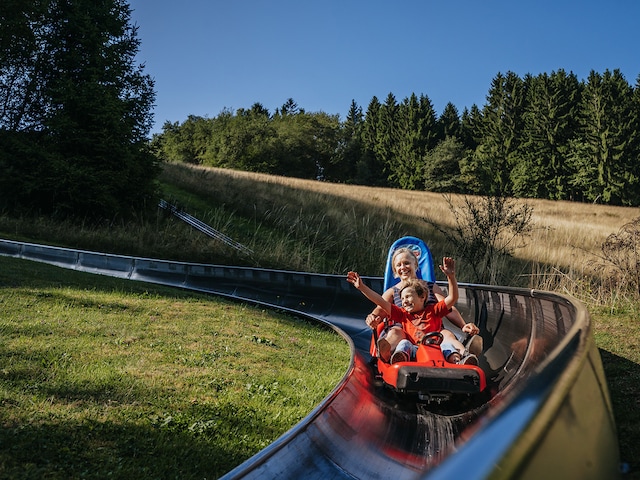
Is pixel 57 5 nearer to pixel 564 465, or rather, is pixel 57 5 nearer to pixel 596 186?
pixel 564 465

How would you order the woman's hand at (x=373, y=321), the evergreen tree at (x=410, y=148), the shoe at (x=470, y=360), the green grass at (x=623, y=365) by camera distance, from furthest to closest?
the evergreen tree at (x=410, y=148), the woman's hand at (x=373, y=321), the shoe at (x=470, y=360), the green grass at (x=623, y=365)

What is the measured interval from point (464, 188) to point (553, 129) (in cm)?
934

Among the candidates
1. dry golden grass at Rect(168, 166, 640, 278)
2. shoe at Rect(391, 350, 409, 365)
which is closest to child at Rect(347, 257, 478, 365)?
shoe at Rect(391, 350, 409, 365)

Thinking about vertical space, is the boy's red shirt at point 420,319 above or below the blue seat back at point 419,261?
below

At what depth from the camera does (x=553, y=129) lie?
45625mm

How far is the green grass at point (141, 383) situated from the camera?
303cm

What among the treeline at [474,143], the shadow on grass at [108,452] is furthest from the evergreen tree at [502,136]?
the shadow on grass at [108,452]

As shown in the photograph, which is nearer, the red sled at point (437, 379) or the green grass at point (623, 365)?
the green grass at point (623, 365)

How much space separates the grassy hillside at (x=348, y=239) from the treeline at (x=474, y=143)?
1169 cm

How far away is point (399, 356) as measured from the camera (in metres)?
4.01

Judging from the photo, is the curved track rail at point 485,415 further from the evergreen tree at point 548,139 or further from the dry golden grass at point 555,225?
the evergreen tree at point 548,139

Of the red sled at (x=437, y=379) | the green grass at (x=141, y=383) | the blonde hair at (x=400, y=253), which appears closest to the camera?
the green grass at (x=141, y=383)

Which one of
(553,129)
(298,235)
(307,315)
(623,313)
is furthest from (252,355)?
(553,129)

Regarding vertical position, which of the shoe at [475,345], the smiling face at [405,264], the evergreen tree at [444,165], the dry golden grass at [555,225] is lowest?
the shoe at [475,345]
